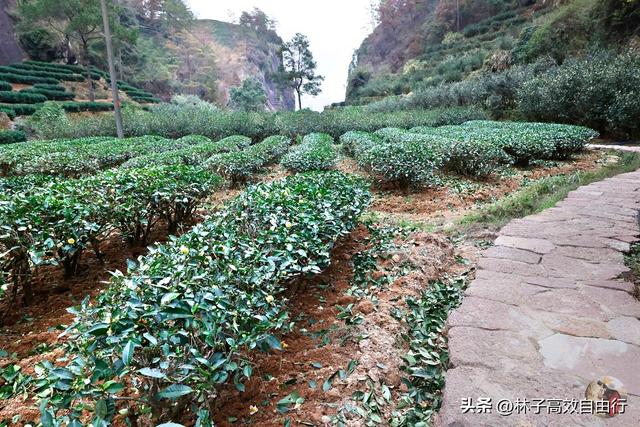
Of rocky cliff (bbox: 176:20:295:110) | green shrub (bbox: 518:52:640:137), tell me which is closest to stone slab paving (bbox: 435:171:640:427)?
green shrub (bbox: 518:52:640:137)

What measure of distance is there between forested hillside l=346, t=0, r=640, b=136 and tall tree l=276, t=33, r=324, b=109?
4631 millimetres

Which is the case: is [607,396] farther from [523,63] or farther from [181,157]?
[523,63]

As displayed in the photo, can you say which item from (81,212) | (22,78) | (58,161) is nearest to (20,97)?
(22,78)

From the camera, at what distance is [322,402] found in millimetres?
1490

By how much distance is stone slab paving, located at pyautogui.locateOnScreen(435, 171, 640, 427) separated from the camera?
1313mm

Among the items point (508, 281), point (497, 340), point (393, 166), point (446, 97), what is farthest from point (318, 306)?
point (446, 97)

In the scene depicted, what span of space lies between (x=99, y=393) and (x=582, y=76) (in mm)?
13957

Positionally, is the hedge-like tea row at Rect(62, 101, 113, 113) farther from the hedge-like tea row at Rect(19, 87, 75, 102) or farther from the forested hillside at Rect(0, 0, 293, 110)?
the forested hillside at Rect(0, 0, 293, 110)

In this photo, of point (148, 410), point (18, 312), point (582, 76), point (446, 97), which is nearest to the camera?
point (148, 410)

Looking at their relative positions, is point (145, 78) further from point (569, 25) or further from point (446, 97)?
point (569, 25)

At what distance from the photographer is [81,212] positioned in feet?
8.41

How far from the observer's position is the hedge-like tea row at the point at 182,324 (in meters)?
1.05

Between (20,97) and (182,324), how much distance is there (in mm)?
28480

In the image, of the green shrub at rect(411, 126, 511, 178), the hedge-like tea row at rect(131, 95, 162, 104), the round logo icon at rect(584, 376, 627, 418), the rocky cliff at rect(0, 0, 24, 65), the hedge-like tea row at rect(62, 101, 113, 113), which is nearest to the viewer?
the round logo icon at rect(584, 376, 627, 418)
